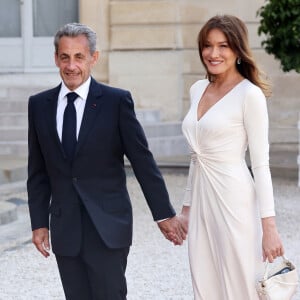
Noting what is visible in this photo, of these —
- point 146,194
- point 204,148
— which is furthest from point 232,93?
point 146,194

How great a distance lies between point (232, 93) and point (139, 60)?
1102 cm

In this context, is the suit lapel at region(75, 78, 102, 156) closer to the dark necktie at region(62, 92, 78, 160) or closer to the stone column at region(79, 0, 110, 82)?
the dark necktie at region(62, 92, 78, 160)

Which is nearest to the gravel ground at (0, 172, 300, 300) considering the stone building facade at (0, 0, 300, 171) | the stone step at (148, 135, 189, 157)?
the stone step at (148, 135, 189, 157)

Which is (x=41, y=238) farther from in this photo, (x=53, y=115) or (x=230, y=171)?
(x=230, y=171)

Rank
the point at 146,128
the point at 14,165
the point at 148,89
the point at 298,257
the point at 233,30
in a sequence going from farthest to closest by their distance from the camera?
1. the point at 148,89
2. the point at 146,128
3. the point at 14,165
4. the point at 298,257
5. the point at 233,30

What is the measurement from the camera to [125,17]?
49.5 feet

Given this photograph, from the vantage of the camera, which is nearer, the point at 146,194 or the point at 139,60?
the point at 146,194

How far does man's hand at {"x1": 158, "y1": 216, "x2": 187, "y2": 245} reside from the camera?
4202 mm

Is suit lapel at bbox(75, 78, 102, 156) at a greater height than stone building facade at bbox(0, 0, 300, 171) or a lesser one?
greater

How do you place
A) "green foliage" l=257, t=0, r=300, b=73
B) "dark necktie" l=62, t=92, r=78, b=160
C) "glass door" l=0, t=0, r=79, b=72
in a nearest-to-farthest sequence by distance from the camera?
"dark necktie" l=62, t=92, r=78, b=160 < "green foliage" l=257, t=0, r=300, b=73 < "glass door" l=0, t=0, r=79, b=72

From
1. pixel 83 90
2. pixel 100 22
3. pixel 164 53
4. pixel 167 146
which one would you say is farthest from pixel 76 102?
pixel 100 22

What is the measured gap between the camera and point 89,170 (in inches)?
160

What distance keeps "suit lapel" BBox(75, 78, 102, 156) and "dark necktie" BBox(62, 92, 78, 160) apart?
0.04 meters

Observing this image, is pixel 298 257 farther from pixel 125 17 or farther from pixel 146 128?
pixel 125 17
